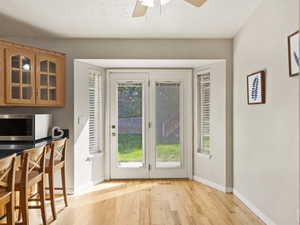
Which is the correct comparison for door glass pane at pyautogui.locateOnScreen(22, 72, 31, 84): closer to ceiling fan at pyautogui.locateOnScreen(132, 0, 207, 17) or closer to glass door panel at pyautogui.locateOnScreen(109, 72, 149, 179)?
glass door panel at pyautogui.locateOnScreen(109, 72, 149, 179)

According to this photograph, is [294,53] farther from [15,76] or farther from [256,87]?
[15,76]

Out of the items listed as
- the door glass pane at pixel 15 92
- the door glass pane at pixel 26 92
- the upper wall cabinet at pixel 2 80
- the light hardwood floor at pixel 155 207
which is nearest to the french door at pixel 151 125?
the light hardwood floor at pixel 155 207

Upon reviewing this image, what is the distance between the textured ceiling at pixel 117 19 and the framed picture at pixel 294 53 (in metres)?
0.84

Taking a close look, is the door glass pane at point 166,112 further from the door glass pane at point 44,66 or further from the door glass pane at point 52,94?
the door glass pane at point 44,66

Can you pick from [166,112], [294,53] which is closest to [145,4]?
[294,53]

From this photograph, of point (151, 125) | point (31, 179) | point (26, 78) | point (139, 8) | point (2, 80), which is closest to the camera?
point (139, 8)

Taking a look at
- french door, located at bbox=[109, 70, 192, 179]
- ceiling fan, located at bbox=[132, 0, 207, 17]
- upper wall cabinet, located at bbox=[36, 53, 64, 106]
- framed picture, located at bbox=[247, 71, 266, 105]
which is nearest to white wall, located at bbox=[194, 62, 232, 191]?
french door, located at bbox=[109, 70, 192, 179]

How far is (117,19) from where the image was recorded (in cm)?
334

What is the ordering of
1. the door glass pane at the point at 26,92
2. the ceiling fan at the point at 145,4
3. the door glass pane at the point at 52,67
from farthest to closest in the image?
the door glass pane at the point at 52,67 < the door glass pane at the point at 26,92 < the ceiling fan at the point at 145,4

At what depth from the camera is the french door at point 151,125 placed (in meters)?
4.76

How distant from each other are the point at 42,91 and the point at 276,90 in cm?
289

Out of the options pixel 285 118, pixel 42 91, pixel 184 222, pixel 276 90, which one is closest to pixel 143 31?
pixel 42 91

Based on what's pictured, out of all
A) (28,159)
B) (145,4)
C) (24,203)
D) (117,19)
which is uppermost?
(117,19)

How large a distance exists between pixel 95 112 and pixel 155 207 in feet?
6.34
